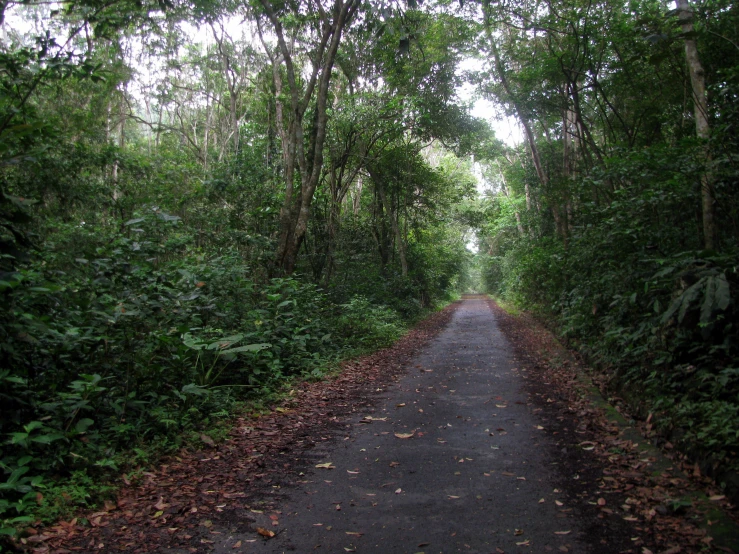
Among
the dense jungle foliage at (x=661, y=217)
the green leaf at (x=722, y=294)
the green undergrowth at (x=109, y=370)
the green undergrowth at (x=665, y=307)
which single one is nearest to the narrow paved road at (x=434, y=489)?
the green undergrowth at (x=665, y=307)

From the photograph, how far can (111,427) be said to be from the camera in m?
4.75

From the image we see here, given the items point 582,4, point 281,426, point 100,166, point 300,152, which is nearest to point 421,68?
point 582,4

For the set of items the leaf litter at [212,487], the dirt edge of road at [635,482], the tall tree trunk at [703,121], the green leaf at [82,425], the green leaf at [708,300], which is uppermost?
the tall tree trunk at [703,121]

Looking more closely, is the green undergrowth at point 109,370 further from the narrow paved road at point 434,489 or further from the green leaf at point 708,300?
the green leaf at point 708,300

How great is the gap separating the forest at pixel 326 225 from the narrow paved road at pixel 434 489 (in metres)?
1.35

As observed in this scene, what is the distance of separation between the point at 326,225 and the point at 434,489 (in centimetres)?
1293

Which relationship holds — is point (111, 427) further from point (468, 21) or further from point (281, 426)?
point (468, 21)

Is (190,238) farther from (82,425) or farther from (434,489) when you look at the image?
(434,489)

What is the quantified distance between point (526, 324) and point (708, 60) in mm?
10448

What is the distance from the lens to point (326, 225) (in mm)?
16531

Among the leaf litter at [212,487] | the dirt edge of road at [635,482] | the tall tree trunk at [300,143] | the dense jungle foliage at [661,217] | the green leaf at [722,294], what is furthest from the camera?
the tall tree trunk at [300,143]

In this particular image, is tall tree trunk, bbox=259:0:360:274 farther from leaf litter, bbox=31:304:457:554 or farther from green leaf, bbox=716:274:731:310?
green leaf, bbox=716:274:731:310

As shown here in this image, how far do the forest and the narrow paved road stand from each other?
4.43 feet

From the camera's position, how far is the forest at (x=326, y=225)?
4.38 meters
